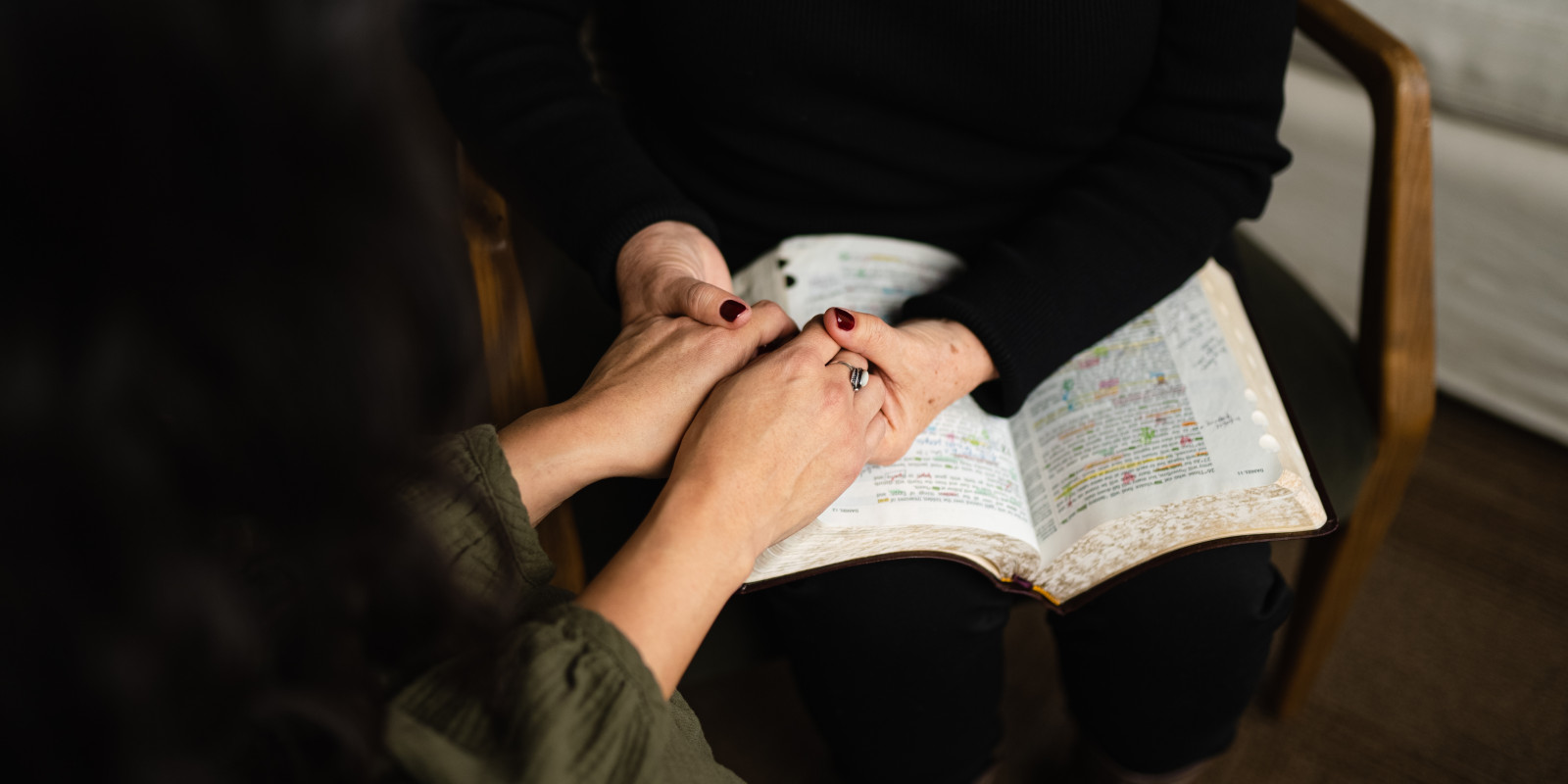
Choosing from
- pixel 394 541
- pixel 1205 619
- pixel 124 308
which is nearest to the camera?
pixel 124 308

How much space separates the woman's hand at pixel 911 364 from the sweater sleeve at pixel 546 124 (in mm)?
224

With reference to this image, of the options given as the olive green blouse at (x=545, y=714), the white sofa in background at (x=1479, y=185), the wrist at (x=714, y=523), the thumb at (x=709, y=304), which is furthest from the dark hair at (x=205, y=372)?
the white sofa in background at (x=1479, y=185)

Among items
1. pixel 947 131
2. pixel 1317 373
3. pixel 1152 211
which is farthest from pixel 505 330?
pixel 1317 373

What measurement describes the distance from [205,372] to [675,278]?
400 mm

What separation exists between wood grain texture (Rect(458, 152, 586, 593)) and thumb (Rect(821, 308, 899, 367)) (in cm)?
25

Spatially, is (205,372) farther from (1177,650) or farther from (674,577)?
(1177,650)

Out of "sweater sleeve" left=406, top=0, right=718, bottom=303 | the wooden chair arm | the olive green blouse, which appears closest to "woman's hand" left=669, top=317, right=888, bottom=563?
the olive green blouse

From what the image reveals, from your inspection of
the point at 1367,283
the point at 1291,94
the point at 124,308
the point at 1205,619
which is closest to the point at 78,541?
the point at 124,308

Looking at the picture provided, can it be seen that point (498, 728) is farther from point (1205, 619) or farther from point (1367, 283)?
point (1367, 283)

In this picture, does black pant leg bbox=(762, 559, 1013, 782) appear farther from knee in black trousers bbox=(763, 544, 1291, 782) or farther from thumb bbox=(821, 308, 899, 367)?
thumb bbox=(821, 308, 899, 367)

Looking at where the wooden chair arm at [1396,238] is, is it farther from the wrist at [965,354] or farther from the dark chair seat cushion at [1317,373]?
the wrist at [965,354]

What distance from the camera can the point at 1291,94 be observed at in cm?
133

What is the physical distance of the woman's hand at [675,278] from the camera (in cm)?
62

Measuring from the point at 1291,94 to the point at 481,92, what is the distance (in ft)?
3.92
